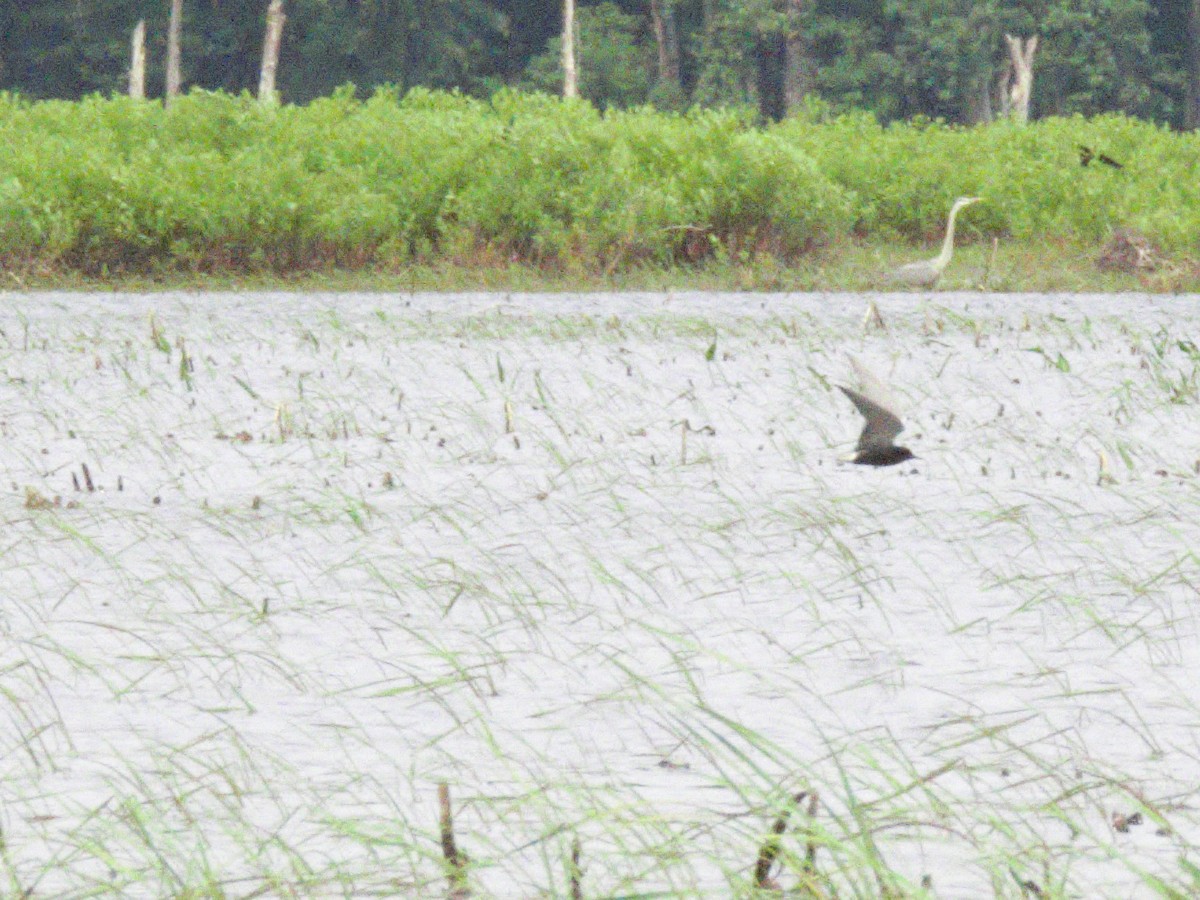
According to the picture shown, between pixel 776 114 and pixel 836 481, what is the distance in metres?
38.5

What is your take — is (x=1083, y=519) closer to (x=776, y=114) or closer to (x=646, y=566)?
(x=646, y=566)

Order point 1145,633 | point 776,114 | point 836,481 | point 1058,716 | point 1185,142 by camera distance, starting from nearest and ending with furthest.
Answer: point 1058,716 → point 1145,633 → point 836,481 → point 1185,142 → point 776,114

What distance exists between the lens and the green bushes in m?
18.4

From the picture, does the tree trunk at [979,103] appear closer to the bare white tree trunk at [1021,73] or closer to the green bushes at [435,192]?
the bare white tree trunk at [1021,73]

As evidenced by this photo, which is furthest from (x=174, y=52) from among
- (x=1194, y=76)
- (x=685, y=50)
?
(x=1194, y=76)

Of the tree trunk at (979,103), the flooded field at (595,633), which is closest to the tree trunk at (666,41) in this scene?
the tree trunk at (979,103)

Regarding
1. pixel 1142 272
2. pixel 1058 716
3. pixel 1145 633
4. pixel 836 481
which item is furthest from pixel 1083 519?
pixel 1142 272

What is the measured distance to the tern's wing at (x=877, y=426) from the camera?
7539 mm

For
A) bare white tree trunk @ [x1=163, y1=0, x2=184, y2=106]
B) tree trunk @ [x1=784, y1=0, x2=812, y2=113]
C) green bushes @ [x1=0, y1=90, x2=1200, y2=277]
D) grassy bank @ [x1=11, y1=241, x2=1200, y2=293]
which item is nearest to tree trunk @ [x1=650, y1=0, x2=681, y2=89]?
tree trunk @ [x1=784, y1=0, x2=812, y2=113]

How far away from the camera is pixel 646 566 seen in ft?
20.2

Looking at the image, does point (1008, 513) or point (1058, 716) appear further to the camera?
point (1008, 513)

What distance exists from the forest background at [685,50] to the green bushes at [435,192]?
19022mm

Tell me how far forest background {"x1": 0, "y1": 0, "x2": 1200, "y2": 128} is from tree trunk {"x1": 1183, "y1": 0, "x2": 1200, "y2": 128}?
0.20 feet

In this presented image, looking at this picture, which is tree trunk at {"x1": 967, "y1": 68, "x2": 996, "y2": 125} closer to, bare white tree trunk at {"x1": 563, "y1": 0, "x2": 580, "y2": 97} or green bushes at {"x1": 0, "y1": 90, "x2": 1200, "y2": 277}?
bare white tree trunk at {"x1": 563, "y1": 0, "x2": 580, "y2": 97}
